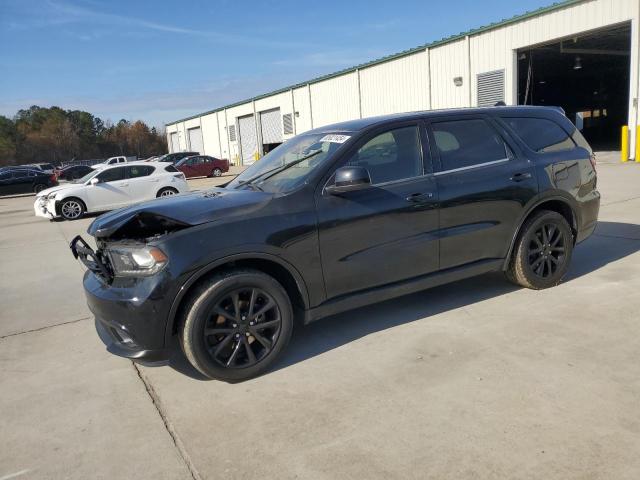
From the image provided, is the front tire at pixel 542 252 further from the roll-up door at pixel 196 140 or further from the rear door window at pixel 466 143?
the roll-up door at pixel 196 140

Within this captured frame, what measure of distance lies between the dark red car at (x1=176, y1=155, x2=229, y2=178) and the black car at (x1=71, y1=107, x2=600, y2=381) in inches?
1044

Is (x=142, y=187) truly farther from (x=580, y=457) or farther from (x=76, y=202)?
(x=580, y=457)

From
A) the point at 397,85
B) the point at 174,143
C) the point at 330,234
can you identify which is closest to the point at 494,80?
the point at 397,85

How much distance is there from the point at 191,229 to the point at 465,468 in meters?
2.11

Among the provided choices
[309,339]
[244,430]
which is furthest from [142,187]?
[244,430]

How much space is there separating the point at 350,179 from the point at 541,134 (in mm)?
2437

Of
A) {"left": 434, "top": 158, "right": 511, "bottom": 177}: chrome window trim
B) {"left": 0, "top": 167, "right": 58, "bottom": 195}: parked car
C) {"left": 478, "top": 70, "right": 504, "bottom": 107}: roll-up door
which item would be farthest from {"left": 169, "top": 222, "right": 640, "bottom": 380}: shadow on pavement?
{"left": 0, "top": 167, "right": 58, "bottom": 195}: parked car

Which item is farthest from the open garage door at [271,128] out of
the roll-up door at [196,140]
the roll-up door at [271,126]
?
the roll-up door at [196,140]

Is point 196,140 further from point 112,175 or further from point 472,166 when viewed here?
point 472,166

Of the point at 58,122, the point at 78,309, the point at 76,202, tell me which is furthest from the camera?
the point at 58,122

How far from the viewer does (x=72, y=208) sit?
45.8ft

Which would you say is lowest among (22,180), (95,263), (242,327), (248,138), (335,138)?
(242,327)

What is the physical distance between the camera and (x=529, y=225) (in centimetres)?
467

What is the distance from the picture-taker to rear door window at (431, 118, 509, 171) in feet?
14.0
